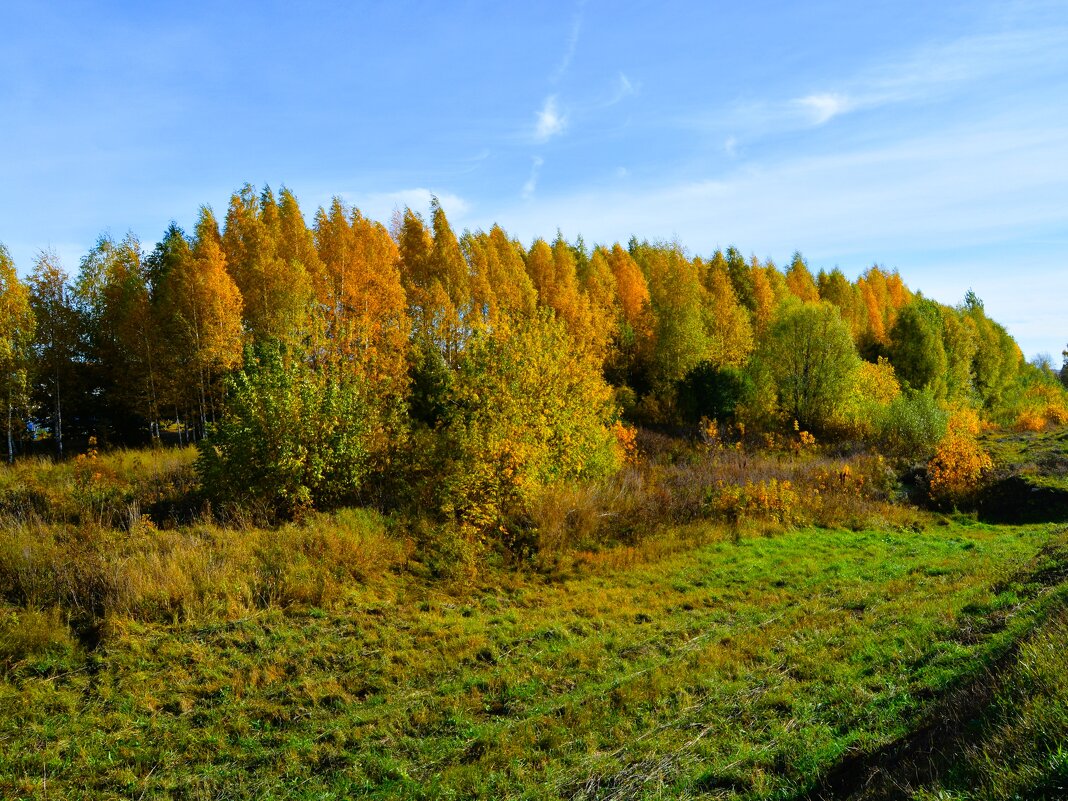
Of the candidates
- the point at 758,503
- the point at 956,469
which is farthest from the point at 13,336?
the point at 956,469

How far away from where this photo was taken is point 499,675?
31.0 ft

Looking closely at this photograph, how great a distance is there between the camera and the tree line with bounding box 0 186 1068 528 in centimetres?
1688

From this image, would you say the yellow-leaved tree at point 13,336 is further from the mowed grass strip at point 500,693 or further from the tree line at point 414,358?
the mowed grass strip at point 500,693

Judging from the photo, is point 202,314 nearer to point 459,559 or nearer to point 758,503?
point 459,559

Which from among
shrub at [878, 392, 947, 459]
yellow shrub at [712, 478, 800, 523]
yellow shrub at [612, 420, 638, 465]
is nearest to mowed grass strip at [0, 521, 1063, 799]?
yellow shrub at [712, 478, 800, 523]

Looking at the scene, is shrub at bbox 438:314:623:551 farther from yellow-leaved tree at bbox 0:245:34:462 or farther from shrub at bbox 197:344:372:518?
yellow-leaved tree at bbox 0:245:34:462

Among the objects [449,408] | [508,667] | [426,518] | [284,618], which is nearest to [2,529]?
[284,618]

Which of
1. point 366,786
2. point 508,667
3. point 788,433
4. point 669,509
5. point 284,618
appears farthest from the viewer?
point 788,433

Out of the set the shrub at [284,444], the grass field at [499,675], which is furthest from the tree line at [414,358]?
the grass field at [499,675]

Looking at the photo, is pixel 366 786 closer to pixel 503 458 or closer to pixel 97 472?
pixel 503 458

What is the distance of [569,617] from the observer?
1235cm

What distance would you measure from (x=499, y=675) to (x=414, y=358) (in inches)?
704

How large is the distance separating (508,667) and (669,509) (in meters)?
11.2

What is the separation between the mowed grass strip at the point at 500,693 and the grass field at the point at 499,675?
0.14 ft
